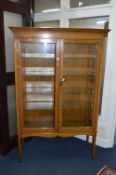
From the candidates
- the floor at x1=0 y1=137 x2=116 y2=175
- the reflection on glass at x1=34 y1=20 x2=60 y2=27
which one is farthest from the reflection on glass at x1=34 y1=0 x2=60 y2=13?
the floor at x1=0 y1=137 x2=116 y2=175

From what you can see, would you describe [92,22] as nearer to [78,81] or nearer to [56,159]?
[78,81]

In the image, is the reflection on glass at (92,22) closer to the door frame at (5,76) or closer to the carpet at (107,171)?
the door frame at (5,76)

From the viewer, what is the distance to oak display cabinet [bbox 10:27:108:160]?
7.04 ft

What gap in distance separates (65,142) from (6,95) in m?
1.19

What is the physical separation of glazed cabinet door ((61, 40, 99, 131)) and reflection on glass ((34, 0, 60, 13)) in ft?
3.25

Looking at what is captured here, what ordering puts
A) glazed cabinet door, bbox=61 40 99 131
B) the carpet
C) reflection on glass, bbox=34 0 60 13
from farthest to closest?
1. reflection on glass, bbox=34 0 60 13
2. glazed cabinet door, bbox=61 40 99 131
3. the carpet

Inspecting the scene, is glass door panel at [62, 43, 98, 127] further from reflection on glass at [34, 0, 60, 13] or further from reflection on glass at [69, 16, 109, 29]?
reflection on glass at [34, 0, 60, 13]

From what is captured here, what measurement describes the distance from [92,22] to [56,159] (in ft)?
6.57

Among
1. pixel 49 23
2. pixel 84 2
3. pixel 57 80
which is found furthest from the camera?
pixel 49 23

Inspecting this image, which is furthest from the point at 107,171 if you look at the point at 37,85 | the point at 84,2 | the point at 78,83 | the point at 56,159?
the point at 84,2

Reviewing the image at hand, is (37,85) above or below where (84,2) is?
below

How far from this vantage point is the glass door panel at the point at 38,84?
237cm

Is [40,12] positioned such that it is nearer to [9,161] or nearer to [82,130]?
[82,130]

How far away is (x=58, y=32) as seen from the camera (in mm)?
2104
